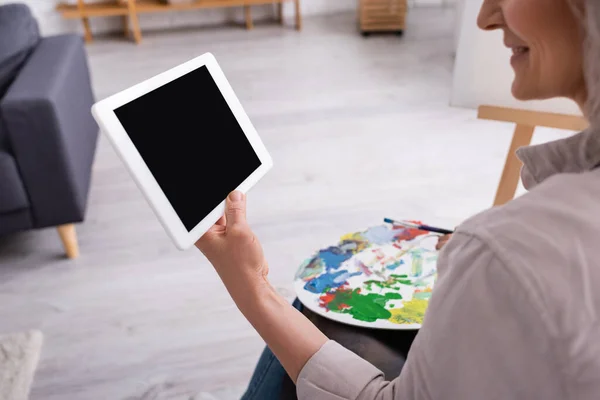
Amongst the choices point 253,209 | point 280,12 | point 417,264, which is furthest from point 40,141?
point 280,12

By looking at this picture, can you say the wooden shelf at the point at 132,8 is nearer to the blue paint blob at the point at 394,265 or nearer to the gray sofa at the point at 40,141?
the gray sofa at the point at 40,141

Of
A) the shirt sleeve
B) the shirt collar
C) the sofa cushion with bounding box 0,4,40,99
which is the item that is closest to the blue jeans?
the shirt sleeve

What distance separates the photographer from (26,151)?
59.1 inches

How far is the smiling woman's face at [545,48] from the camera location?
0.49m

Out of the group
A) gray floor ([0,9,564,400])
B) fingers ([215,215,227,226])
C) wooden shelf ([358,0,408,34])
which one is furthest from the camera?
wooden shelf ([358,0,408,34])

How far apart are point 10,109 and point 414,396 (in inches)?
54.2

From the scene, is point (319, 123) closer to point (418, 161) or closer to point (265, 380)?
point (418, 161)

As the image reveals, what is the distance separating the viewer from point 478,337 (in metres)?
0.42

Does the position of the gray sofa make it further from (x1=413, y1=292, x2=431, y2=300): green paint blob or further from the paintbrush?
(x1=413, y1=292, x2=431, y2=300): green paint blob

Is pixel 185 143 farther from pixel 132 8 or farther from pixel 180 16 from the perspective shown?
pixel 180 16

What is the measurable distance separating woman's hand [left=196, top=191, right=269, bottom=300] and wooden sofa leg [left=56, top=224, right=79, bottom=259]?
1051mm

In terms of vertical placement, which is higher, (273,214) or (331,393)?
(331,393)

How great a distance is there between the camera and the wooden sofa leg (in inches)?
65.3

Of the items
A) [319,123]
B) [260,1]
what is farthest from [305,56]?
[319,123]
